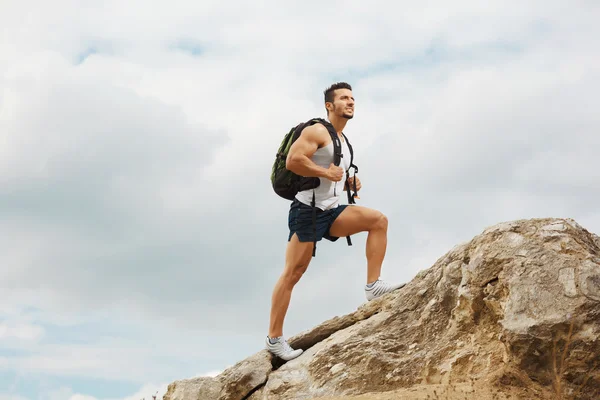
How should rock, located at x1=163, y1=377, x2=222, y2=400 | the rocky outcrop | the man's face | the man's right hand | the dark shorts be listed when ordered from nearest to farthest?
1. the rocky outcrop
2. the man's right hand
3. the dark shorts
4. the man's face
5. rock, located at x1=163, y1=377, x2=222, y2=400

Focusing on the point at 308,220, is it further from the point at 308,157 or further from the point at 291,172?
the point at 308,157

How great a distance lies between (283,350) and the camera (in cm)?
880

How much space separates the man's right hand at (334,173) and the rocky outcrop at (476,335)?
158cm

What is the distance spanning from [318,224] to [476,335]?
2402mm

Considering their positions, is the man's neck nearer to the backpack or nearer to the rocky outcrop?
the backpack

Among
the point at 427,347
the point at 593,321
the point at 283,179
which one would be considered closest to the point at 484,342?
the point at 427,347

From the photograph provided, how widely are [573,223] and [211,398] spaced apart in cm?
507

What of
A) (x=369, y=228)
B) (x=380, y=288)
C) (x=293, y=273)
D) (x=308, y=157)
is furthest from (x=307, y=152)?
(x=380, y=288)

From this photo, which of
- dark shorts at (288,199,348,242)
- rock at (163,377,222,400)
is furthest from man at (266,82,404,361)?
rock at (163,377,222,400)

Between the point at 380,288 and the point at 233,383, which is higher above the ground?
the point at 380,288

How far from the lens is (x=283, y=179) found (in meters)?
8.78

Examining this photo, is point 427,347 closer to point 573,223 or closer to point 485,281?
point 485,281

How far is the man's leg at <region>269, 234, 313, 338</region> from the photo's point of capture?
8.64m

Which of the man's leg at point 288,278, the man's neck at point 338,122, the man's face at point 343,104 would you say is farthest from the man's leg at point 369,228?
the man's face at point 343,104
